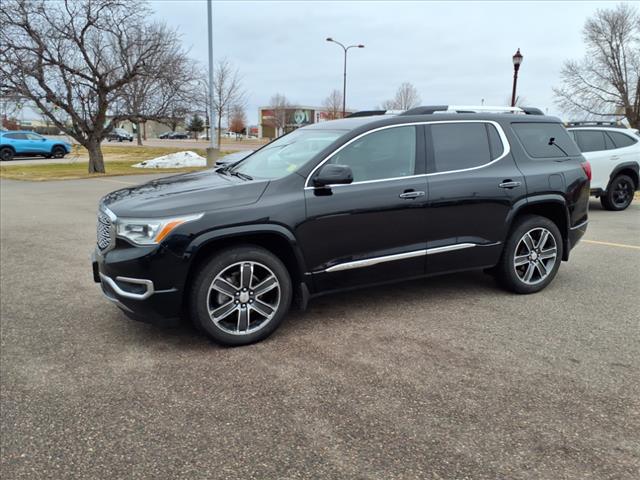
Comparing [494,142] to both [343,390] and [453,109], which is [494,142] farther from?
[343,390]

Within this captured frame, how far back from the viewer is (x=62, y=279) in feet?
18.5

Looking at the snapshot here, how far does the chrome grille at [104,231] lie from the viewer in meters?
3.81

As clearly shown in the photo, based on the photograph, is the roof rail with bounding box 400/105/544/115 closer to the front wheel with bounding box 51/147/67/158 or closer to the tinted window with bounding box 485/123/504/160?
the tinted window with bounding box 485/123/504/160

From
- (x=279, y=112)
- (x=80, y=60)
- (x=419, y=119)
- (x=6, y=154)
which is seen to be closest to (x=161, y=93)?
(x=80, y=60)

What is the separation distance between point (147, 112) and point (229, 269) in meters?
18.3

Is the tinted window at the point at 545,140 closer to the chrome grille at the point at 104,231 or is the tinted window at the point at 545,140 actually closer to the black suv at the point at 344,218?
the black suv at the point at 344,218

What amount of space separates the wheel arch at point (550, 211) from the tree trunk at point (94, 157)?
18.9m

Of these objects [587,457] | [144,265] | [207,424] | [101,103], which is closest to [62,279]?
[144,265]

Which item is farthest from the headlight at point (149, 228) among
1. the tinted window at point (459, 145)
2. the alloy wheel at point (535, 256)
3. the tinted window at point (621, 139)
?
the tinted window at point (621, 139)

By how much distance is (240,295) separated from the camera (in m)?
3.80

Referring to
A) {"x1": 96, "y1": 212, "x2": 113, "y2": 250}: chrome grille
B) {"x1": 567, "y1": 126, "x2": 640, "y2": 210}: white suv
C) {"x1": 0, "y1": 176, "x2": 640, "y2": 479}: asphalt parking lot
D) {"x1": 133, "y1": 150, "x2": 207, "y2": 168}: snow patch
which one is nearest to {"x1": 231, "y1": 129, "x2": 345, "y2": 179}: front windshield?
{"x1": 96, "y1": 212, "x2": 113, "y2": 250}: chrome grille

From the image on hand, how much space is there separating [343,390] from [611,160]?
9829 mm

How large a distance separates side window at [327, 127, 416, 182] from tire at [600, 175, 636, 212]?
8.25m

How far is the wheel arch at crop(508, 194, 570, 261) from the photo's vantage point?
488 centimetres
